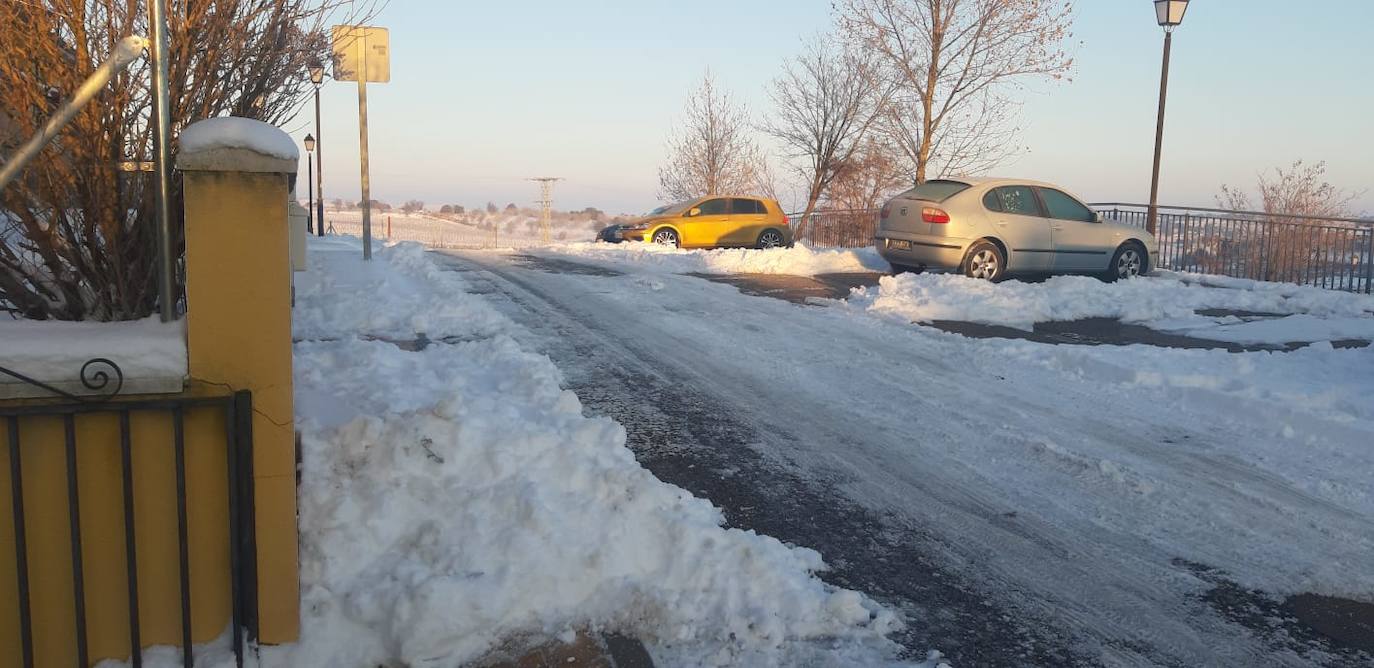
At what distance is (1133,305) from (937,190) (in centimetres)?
402

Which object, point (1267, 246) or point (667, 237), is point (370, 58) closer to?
point (667, 237)

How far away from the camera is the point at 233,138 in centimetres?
336

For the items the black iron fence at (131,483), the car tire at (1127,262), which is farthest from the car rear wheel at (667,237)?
the black iron fence at (131,483)

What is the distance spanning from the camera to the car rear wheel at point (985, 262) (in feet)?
49.0

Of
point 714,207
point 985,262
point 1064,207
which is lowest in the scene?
point 985,262

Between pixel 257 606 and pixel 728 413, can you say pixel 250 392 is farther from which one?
pixel 728 413

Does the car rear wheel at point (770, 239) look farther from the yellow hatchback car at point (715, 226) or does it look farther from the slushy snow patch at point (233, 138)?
the slushy snow patch at point (233, 138)

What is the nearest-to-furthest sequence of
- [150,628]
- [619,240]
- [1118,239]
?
[150,628] → [1118,239] → [619,240]

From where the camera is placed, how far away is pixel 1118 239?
15.7 m

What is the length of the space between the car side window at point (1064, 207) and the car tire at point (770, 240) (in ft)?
31.7

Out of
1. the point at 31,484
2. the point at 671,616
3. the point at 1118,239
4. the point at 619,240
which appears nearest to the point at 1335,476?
the point at 671,616

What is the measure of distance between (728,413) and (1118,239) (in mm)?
10879

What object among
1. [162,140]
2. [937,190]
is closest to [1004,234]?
[937,190]

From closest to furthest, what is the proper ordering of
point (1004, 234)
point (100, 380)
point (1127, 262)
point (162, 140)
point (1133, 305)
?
point (100, 380), point (162, 140), point (1133, 305), point (1004, 234), point (1127, 262)
